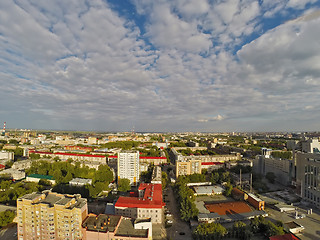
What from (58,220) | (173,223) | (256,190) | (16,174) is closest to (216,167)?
(256,190)

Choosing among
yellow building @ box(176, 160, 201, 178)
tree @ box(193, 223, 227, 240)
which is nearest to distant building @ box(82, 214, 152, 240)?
tree @ box(193, 223, 227, 240)

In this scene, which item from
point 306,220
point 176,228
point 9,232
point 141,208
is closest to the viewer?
point 9,232

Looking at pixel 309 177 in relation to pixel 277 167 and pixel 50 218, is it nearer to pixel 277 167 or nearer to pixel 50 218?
pixel 277 167

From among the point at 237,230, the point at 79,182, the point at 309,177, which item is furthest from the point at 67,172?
the point at 309,177

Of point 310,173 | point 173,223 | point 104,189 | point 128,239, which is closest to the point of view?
point 128,239

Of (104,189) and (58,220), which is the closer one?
(58,220)

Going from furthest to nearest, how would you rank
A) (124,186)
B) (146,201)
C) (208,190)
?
(208,190) → (124,186) → (146,201)

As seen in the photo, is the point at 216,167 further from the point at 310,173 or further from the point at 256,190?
the point at 310,173
